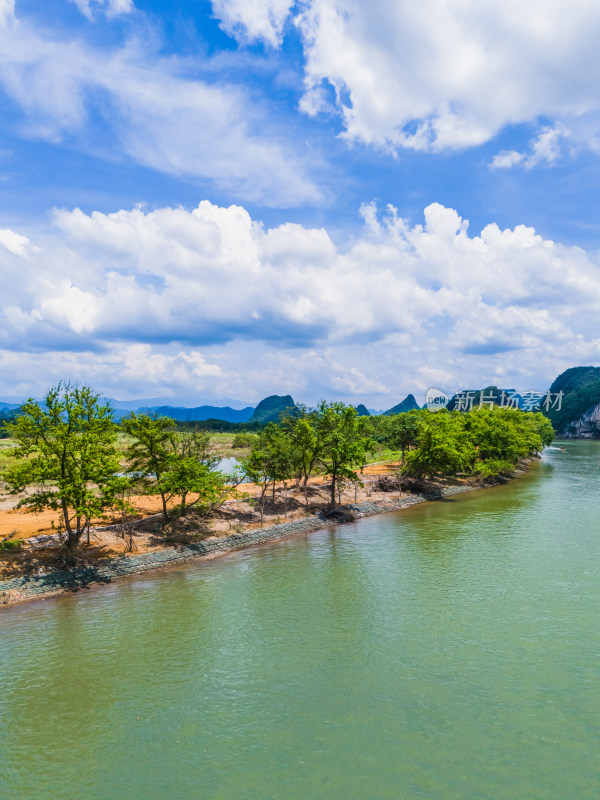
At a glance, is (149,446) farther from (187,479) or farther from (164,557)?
(164,557)

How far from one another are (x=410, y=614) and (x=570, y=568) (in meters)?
16.1

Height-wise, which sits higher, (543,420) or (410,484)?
(543,420)

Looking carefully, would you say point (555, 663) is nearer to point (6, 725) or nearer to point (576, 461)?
point (6, 725)

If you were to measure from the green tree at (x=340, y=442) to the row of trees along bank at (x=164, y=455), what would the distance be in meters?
→ 0.14

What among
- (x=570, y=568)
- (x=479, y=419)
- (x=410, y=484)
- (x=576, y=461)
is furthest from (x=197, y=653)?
(x=576, y=461)

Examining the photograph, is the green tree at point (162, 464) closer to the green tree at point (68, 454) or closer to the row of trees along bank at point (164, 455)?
the row of trees along bank at point (164, 455)

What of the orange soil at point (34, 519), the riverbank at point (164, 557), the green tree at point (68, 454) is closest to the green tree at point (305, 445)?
the riverbank at point (164, 557)

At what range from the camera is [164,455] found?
4422cm

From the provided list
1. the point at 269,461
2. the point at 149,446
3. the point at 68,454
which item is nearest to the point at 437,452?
the point at 269,461

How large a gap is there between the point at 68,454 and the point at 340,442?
107 ft

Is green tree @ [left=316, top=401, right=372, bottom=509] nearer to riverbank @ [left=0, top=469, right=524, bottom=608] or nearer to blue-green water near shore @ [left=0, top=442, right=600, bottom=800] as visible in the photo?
riverbank @ [left=0, top=469, right=524, bottom=608]

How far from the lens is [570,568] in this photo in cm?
3616

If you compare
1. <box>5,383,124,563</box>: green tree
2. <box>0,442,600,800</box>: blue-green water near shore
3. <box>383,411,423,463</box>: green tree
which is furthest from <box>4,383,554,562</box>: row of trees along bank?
<box>383,411,423,463</box>: green tree

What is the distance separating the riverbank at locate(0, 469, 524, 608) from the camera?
33281 millimetres
